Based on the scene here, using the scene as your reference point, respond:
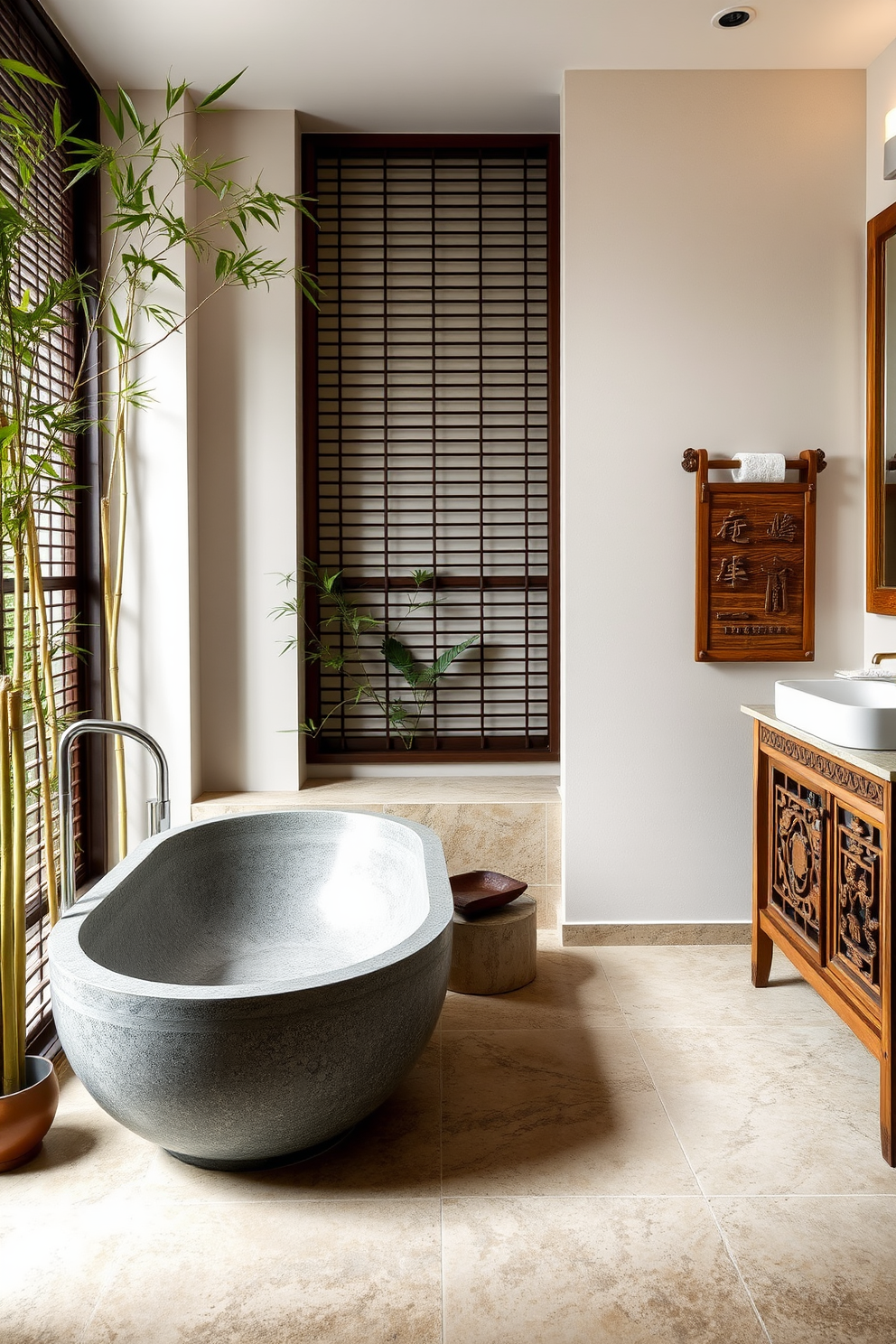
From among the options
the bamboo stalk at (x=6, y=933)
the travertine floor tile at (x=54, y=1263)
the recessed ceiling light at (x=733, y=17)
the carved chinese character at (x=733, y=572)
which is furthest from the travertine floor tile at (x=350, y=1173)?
the recessed ceiling light at (x=733, y=17)

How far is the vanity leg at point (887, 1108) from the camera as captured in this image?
2223mm

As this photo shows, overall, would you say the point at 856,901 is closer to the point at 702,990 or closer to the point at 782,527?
the point at 702,990

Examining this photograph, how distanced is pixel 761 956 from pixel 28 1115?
2.16 meters

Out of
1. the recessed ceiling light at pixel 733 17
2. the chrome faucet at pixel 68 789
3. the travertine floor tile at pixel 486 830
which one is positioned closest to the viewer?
the chrome faucet at pixel 68 789

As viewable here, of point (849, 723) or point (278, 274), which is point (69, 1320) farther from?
point (278, 274)

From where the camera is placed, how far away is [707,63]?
330 centimetres

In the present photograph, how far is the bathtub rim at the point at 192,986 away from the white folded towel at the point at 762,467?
5.32ft

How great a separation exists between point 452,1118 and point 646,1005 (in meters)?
0.89

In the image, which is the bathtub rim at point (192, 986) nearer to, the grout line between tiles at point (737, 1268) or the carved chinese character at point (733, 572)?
the grout line between tiles at point (737, 1268)

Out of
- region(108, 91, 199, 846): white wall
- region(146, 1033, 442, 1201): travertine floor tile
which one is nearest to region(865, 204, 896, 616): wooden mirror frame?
region(146, 1033, 442, 1201): travertine floor tile

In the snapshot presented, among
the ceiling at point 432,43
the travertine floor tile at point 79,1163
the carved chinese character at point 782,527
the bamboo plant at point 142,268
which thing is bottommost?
the travertine floor tile at point 79,1163

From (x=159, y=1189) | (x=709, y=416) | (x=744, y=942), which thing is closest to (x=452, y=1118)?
(x=159, y=1189)

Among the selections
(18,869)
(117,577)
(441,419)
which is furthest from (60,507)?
(18,869)

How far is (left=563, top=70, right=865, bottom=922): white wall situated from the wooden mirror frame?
0.27ft
